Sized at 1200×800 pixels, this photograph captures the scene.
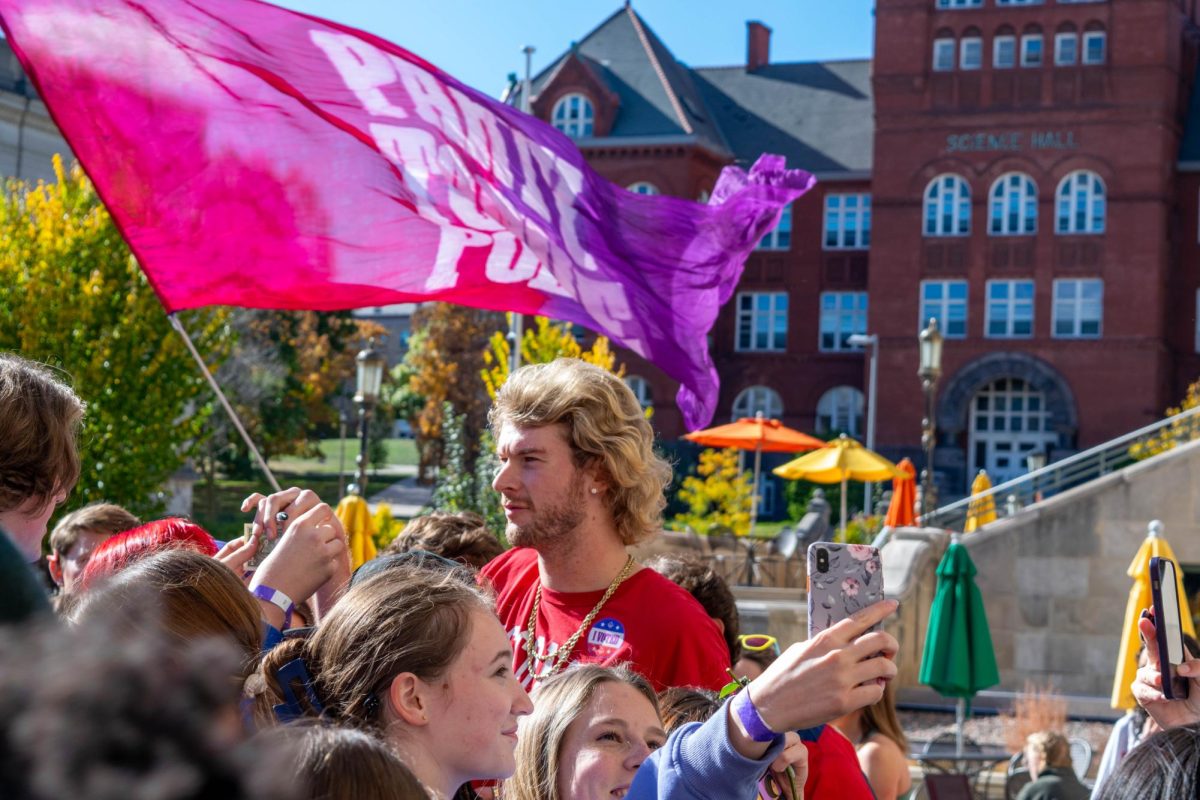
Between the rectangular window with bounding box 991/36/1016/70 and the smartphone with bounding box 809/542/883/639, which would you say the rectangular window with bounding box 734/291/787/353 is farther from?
the smartphone with bounding box 809/542/883/639

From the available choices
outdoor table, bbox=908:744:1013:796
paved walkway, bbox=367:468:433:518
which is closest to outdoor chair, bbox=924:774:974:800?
outdoor table, bbox=908:744:1013:796

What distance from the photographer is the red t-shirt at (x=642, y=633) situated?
3.61m

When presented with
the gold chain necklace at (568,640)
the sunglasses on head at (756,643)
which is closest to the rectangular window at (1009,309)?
the sunglasses on head at (756,643)

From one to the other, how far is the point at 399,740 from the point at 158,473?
16.6 meters

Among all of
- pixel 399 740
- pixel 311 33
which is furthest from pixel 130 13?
pixel 399 740

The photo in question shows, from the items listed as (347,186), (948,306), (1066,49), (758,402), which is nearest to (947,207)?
(948,306)

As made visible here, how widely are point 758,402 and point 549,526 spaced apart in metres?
48.3

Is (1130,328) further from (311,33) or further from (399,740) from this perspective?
(399,740)

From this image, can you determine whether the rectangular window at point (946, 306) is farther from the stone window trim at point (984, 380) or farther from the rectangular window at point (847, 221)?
the rectangular window at point (847, 221)

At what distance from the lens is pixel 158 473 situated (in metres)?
18.3

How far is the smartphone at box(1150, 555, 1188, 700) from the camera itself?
2979mm

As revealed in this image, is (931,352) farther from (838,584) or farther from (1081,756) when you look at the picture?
(838,584)

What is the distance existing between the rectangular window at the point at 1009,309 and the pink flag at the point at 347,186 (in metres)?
41.5

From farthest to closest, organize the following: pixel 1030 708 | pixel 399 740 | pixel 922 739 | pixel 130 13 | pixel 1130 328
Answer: pixel 1130 328 → pixel 922 739 → pixel 1030 708 → pixel 130 13 → pixel 399 740
